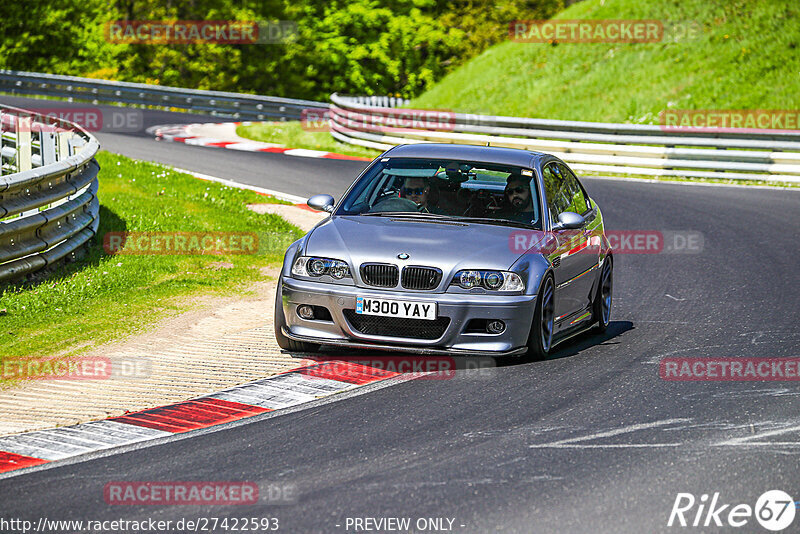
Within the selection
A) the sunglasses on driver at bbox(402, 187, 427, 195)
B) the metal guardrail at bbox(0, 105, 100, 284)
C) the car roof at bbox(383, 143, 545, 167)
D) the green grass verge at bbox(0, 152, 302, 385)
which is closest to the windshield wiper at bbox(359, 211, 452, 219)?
the sunglasses on driver at bbox(402, 187, 427, 195)

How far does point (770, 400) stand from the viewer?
7.50 meters

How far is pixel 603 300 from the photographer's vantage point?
10078mm

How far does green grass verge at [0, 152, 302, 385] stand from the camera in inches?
378

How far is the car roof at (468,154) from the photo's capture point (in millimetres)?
9492

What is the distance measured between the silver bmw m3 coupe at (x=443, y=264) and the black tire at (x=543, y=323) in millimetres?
11

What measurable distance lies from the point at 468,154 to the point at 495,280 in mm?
1671

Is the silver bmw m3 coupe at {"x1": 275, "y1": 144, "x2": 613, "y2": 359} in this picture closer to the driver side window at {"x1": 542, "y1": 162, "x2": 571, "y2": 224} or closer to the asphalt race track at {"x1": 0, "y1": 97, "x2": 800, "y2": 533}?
the driver side window at {"x1": 542, "y1": 162, "x2": 571, "y2": 224}

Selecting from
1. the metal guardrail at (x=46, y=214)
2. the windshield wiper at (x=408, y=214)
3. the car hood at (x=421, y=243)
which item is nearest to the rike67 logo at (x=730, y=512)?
the car hood at (x=421, y=243)

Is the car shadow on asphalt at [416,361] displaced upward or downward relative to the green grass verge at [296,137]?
upward

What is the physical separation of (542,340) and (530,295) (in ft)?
1.44

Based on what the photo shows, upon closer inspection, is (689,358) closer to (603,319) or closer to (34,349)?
(603,319)

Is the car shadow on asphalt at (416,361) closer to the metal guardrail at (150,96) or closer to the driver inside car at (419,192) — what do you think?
the driver inside car at (419,192)

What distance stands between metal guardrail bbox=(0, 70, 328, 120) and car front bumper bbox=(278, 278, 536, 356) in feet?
97.8

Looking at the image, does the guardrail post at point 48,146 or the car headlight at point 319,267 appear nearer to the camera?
the car headlight at point 319,267
